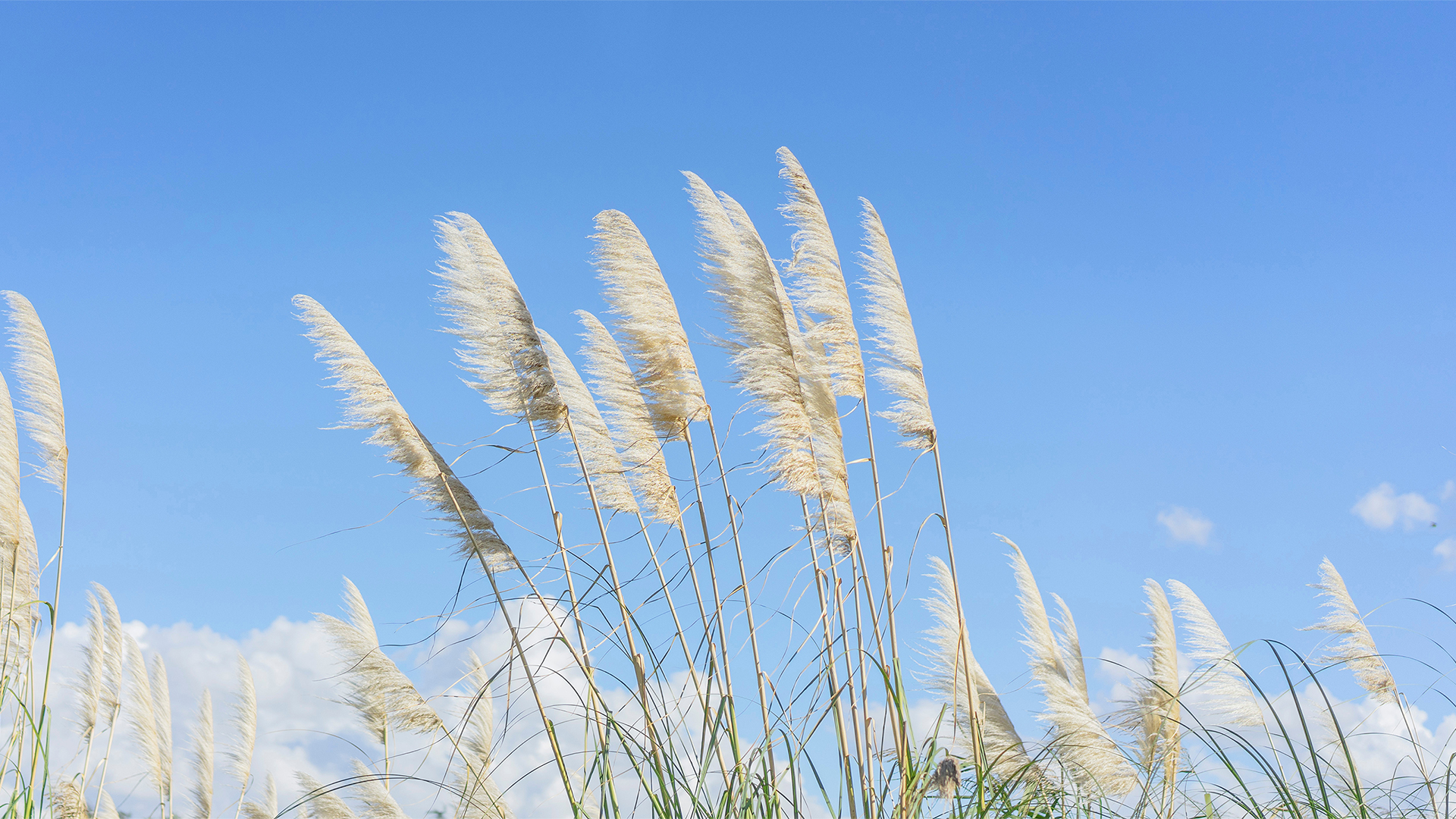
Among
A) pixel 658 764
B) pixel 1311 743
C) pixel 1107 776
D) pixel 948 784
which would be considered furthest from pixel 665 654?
pixel 1311 743

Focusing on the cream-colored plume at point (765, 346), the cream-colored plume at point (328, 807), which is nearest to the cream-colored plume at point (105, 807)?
the cream-colored plume at point (328, 807)

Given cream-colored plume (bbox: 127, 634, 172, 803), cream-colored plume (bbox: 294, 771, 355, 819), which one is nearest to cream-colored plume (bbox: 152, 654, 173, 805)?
cream-colored plume (bbox: 127, 634, 172, 803)

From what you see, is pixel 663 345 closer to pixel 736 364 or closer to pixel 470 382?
pixel 736 364

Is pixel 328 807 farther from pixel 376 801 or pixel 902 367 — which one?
pixel 902 367

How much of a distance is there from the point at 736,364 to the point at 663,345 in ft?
0.83

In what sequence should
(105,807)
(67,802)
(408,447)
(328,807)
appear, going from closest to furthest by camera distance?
1. (408,447)
2. (328,807)
3. (67,802)
4. (105,807)

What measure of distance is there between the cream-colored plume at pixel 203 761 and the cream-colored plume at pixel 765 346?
5.11 m

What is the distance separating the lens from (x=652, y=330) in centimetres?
307

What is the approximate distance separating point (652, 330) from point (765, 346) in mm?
372

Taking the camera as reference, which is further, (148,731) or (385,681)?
(148,731)

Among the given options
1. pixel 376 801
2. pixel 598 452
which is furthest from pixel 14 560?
pixel 598 452

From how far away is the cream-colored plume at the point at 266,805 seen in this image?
610 cm

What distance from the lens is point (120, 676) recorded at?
5.68 metres

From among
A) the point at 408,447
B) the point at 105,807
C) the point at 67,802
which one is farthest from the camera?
the point at 105,807
